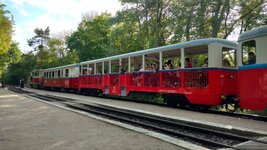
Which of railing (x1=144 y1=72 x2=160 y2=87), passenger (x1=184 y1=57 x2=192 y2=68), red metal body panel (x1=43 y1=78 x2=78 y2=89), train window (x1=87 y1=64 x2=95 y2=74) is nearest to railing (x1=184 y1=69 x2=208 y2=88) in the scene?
passenger (x1=184 y1=57 x2=192 y2=68)

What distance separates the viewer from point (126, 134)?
27.8ft

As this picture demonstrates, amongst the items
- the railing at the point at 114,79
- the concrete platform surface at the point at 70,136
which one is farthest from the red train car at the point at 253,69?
the railing at the point at 114,79

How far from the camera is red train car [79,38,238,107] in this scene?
41.2 ft

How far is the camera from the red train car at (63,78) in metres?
31.2

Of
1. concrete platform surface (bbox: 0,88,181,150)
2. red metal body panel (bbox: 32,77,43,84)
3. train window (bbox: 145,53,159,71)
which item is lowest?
concrete platform surface (bbox: 0,88,181,150)

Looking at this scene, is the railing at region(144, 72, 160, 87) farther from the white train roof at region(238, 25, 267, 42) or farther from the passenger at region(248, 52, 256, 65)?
the passenger at region(248, 52, 256, 65)

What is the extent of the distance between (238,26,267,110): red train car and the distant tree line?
1349 centimetres

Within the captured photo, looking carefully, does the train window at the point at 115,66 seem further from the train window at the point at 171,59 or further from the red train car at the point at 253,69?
the red train car at the point at 253,69

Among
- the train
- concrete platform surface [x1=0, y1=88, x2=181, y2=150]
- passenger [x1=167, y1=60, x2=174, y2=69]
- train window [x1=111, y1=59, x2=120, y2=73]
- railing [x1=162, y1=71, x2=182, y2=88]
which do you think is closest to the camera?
concrete platform surface [x1=0, y1=88, x2=181, y2=150]

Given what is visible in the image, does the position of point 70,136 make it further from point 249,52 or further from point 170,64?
point 170,64

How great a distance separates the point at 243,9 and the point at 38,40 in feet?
214

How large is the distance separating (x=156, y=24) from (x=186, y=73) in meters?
19.5

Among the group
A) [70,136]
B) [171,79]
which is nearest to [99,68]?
[171,79]

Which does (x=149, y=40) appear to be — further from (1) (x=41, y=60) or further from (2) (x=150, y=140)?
(1) (x=41, y=60)
